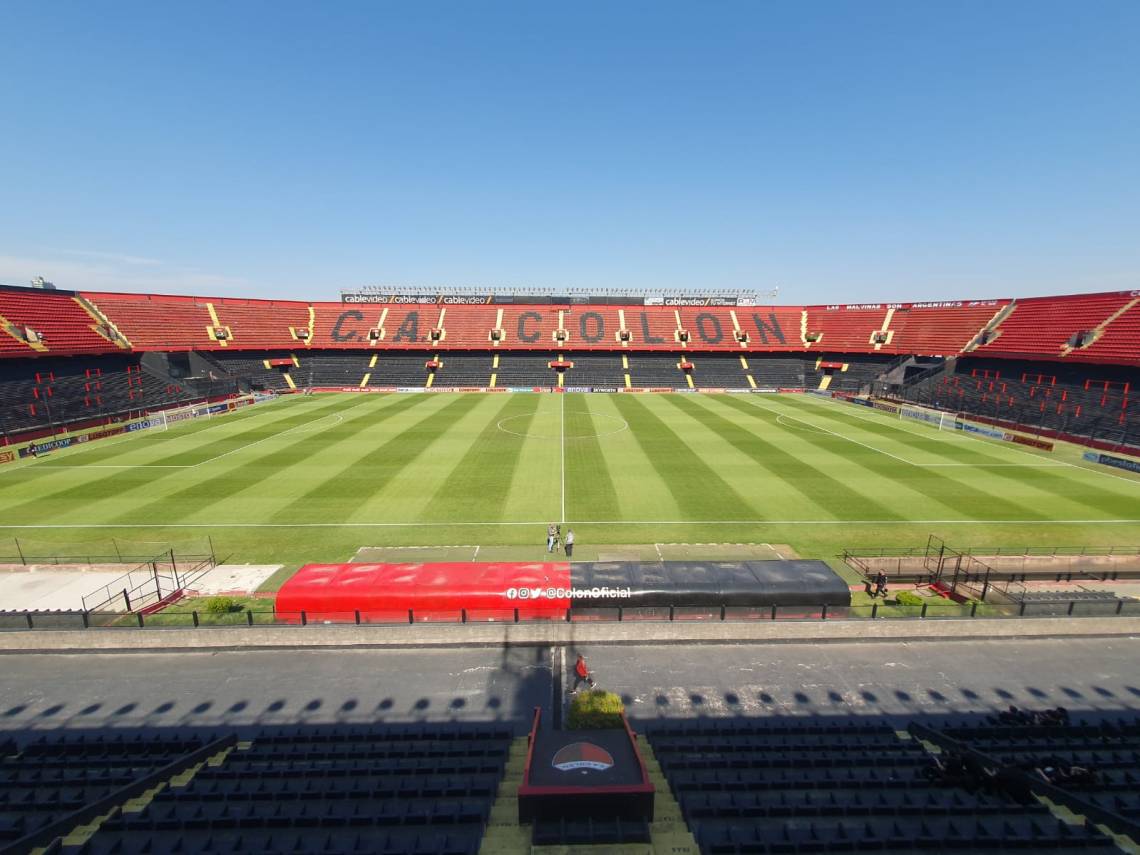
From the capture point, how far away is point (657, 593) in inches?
601

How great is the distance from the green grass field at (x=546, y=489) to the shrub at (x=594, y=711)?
921 cm

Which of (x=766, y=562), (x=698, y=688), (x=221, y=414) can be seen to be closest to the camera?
(x=698, y=688)

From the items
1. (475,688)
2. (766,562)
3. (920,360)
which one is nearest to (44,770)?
(475,688)

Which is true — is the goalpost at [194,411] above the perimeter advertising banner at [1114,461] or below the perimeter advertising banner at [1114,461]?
above

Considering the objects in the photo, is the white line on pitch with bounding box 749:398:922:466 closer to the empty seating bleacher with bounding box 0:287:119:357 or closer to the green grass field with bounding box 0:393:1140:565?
the green grass field with bounding box 0:393:1140:565

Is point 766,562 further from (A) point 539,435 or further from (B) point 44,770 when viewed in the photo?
(A) point 539,435

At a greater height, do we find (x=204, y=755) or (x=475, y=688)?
A: (x=204, y=755)

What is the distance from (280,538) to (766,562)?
20.6 meters

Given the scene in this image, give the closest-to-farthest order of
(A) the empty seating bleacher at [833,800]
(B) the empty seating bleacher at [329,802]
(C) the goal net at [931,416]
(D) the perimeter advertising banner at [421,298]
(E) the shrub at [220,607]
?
(A) the empty seating bleacher at [833,800] → (B) the empty seating bleacher at [329,802] → (E) the shrub at [220,607] → (C) the goal net at [931,416] → (D) the perimeter advertising banner at [421,298]

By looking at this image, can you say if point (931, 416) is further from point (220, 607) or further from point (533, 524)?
point (220, 607)

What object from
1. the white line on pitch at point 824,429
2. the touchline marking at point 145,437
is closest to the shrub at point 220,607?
the touchline marking at point 145,437

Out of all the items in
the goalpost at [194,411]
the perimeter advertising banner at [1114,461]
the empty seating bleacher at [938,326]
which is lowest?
the perimeter advertising banner at [1114,461]

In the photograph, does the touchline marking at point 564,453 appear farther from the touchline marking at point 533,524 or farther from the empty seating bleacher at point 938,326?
the empty seating bleacher at point 938,326

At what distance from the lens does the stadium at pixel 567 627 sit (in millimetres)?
7621
